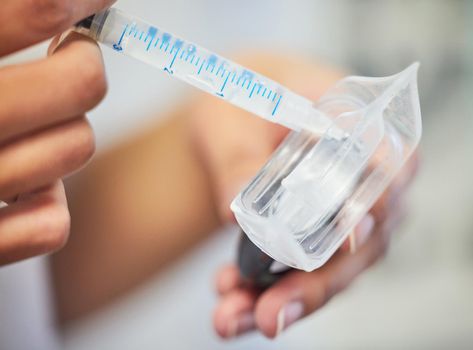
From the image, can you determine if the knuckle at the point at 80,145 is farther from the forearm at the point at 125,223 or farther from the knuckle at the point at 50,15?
the forearm at the point at 125,223

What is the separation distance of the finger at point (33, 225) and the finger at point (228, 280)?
188mm

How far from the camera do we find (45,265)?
703 millimetres

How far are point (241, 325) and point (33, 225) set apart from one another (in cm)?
22

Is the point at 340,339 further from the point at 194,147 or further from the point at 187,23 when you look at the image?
the point at 187,23

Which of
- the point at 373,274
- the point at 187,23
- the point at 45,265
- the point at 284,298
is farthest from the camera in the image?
the point at 373,274

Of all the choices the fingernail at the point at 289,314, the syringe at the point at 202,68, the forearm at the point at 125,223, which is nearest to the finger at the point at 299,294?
the fingernail at the point at 289,314

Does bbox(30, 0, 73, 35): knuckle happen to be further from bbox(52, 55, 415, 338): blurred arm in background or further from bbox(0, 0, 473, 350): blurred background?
bbox(0, 0, 473, 350): blurred background

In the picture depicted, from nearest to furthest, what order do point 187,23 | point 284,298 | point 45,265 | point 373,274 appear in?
1. point 284,298
2. point 45,265
3. point 187,23
4. point 373,274

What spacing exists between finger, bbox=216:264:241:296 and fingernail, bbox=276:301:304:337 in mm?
74

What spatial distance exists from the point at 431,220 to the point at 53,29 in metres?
0.91

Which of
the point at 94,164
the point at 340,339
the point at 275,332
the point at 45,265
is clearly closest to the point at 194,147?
the point at 94,164

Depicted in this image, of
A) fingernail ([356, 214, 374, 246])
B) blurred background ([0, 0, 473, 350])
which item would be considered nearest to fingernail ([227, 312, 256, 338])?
fingernail ([356, 214, 374, 246])

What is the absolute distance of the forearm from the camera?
727 millimetres

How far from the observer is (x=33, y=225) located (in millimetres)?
310
